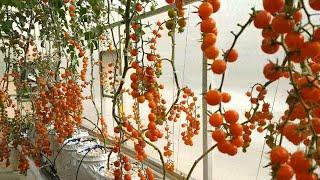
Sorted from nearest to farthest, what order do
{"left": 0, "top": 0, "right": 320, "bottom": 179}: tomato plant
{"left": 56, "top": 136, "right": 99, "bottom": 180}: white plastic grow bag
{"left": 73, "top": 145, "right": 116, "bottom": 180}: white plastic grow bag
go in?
{"left": 0, "top": 0, "right": 320, "bottom": 179}: tomato plant
{"left": 73, "top": 145, "right": 116, "bottom": 180}: white plastic grow bag
{"left": 56, "top": 136, "right": 99, "bottom": 180}: white plastic grow bag

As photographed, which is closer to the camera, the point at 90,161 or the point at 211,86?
the point at 211,86

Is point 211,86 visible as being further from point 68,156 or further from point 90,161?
point 68,156

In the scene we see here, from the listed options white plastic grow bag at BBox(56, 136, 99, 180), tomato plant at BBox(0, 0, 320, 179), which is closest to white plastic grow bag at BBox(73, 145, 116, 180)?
white plastic grow bag at BBox(56, 136, 99, 180)

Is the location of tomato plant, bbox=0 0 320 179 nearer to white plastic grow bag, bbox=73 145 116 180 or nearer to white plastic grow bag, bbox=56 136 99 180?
white plastic grow bag, bbox=56 136 99 180

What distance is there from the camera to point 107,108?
397 cm

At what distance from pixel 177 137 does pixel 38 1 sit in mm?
1197

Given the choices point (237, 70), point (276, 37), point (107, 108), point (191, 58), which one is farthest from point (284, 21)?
point (107, 108)

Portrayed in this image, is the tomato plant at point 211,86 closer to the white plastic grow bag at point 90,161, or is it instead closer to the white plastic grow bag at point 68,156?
the white plastic grow bag at point 68,156

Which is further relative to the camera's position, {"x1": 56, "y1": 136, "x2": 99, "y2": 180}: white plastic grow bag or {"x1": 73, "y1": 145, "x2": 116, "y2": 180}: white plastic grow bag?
{"x1": 56, "y1": 136, "x2": 99, "y2": 180}: white plastic grow bag

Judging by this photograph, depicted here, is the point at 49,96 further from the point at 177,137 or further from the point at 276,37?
the point at 276,37

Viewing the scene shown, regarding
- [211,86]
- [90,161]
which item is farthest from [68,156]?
[211,86]

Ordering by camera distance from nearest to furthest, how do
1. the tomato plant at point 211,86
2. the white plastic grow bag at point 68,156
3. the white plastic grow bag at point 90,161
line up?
the tomato plant at point 211,86 → the white plastic grow bag at point 90,161 → the white plastic grow bag at point 68,156

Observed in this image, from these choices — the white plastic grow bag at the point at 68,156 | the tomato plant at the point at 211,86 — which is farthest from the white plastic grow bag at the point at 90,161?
the tomato plant at the point at 211,86

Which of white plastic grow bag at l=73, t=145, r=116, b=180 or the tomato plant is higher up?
the tomato plant
